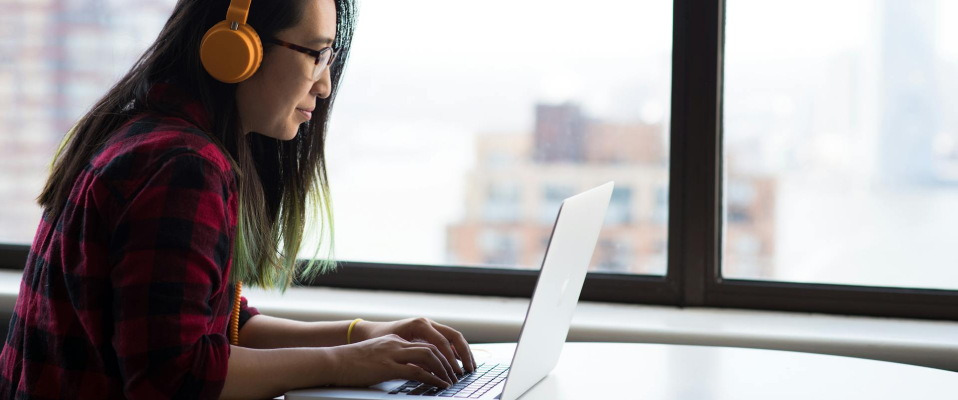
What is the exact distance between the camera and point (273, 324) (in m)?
1.29

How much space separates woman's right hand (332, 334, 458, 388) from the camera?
98cm

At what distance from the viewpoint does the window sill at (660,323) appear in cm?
→ 159

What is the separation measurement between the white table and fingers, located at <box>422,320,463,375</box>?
10 centimetres

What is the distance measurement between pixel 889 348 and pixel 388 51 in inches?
49.3

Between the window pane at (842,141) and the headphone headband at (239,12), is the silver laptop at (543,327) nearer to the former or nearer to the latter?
the headphone headband at (239,12)

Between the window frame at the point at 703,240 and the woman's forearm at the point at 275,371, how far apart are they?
94 cm

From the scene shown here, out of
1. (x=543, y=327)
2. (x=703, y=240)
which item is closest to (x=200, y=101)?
(x=543, y=327)

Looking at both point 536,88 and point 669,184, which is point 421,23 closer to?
point 536,88

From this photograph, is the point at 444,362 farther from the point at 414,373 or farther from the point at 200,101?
the point at 200,101

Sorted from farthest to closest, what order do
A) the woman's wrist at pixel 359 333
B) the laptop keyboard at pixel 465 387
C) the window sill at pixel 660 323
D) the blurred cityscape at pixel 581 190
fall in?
1. the blurred cityscape at pixel 581 190
2. the window sill at pixel 660 323
3. the woman's wrist at pixel 359 333
4. the laptop keyboard at pixel 465 387

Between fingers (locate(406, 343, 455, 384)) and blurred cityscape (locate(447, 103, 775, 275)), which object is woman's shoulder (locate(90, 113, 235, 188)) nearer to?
fingers (locate(406, 343, 455, 384))

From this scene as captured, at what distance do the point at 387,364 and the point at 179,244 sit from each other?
0.28m

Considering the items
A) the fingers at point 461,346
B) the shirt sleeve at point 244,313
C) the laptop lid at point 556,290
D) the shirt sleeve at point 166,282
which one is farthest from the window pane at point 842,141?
the shirt sleeve at point 166,282

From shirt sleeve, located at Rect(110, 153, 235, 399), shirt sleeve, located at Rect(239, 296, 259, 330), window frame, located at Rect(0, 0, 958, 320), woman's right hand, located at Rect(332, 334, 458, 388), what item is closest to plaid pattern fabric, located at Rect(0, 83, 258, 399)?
shirt sleeve, located at Rect(110, 153, 235, 399)
